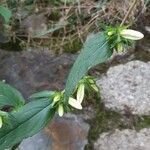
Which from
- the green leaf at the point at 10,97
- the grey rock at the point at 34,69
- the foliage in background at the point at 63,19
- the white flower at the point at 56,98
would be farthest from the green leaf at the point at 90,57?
the foliage in background at the point at 63,19

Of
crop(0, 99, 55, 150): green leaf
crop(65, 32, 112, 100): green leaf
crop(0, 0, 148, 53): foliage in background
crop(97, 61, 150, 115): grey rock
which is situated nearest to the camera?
crop(65, 32, 112, 100): green leaf

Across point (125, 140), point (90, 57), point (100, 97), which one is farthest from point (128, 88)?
point (90, 57)

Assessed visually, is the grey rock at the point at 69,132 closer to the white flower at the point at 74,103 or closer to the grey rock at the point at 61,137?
the grey rock at the point at 61,137

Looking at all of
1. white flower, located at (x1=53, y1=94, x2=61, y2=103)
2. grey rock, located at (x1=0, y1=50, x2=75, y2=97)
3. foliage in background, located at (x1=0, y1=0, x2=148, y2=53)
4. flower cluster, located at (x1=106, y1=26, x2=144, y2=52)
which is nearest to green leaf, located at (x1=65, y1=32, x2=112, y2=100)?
flower cluster, located at (x1=106, y1=26, x2=144, y2=52)

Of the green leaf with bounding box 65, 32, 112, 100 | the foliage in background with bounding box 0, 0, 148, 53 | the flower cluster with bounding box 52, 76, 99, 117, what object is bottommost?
the foliage in background with bounding box 0, 0, 148, 53

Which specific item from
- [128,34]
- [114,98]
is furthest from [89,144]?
[128,34]

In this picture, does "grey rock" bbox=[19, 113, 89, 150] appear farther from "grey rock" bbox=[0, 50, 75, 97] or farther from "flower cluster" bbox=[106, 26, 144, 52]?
"flower cluster" bbox=[106, 26, 144, 52]

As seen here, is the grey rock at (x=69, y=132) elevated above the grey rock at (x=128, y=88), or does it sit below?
below
